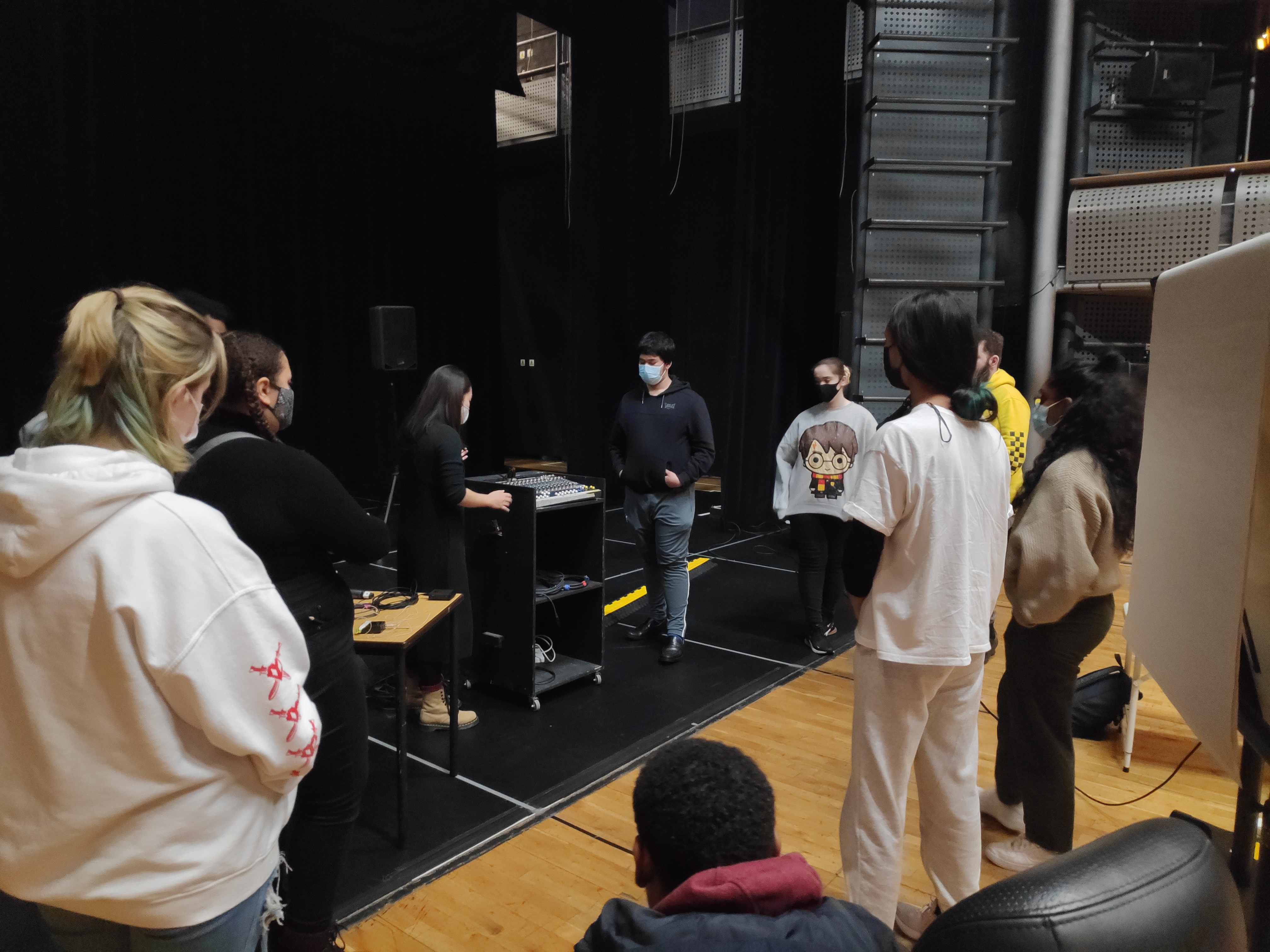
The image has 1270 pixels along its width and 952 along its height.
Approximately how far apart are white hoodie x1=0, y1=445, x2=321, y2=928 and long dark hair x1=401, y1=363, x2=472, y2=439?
2.14 m

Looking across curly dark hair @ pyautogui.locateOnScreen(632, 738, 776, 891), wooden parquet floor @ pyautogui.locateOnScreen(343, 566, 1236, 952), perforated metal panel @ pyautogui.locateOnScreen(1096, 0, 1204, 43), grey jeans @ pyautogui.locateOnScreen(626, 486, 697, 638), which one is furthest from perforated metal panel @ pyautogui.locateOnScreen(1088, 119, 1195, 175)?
curly dark hair @ pyautogui.locateOnScreen(632, 738, 776, 891)

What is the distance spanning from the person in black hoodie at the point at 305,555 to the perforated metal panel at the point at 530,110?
8470 millimetres

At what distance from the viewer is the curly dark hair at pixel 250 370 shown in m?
1.70

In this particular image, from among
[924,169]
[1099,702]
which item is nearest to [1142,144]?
[924,169]

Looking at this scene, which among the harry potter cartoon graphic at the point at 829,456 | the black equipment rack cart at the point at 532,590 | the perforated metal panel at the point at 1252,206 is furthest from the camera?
the perforated metal panel at the point at 1252,206

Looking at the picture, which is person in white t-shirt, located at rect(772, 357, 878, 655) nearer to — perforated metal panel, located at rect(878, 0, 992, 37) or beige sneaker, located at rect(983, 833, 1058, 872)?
beige sneaker, located at rect(983, 833, 1058, 872)

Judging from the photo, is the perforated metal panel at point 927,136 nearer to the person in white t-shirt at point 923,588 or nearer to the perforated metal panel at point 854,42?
the perforated metal panel at point 854,42

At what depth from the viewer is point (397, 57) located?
687 centimetres

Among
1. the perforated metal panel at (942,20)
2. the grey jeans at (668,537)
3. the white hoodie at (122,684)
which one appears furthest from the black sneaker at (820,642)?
the perforated metal panel at (942,20)

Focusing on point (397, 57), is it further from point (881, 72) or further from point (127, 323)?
point (127, 323)

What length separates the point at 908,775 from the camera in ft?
6.36

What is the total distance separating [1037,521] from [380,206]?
7.32 metres

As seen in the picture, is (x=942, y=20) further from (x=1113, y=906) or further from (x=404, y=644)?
(x=1113, y=906)

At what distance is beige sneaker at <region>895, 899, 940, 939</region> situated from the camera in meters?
2.15
